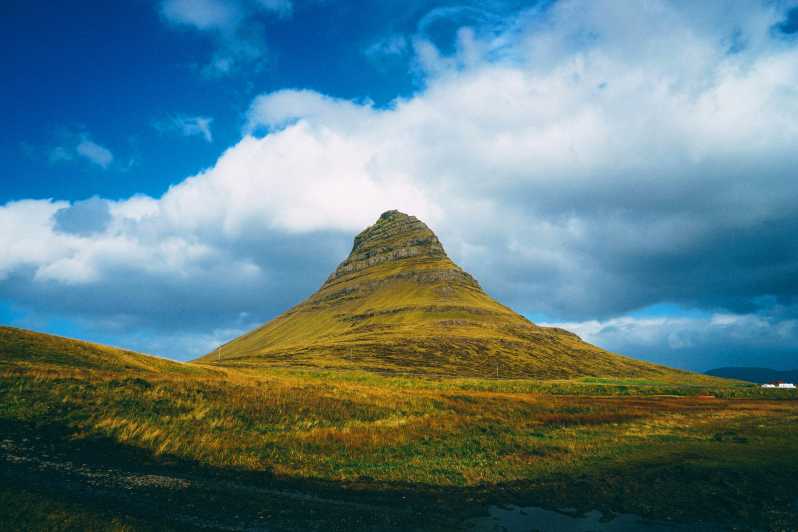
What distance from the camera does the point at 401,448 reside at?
2505 centimetres

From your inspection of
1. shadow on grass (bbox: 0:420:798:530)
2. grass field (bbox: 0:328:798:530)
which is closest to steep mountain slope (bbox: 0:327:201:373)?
grass field (bbox: 0:328:798:530)

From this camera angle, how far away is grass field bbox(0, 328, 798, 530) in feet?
58.1

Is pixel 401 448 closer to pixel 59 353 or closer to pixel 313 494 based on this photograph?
pixel 313 494

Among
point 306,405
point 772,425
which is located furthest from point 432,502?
point 772,425

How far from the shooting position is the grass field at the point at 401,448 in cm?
1770

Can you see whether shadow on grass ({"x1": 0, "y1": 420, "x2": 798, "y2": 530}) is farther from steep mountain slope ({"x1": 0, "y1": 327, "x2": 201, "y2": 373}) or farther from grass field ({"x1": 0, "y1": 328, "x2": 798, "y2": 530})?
steep mountain slope ({"x1": 0, "y1": 327, "x2": 201, "y2": 373})

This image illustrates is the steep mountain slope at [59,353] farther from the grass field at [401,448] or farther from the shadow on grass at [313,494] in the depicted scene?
the shadow on grass at [313,494]

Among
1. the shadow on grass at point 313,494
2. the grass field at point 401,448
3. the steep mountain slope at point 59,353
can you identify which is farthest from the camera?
the steep mountain slope at point 59,353

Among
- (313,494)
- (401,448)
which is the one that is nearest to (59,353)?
(401,448)

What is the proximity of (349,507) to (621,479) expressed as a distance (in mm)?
13450

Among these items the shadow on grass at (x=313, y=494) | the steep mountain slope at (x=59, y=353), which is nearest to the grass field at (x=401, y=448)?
the shadow on grass at (x=313, y=494)

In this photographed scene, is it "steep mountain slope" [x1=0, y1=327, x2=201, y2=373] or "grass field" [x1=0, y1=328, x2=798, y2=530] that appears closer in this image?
"grass field" [x1=0, y1=328, x2=798, y2=530]

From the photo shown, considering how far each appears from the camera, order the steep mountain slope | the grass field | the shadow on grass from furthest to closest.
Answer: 1. the steep mountain slope
2. the grass field
3. the shadow on grass

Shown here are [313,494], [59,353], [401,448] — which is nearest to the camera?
[313,494]
